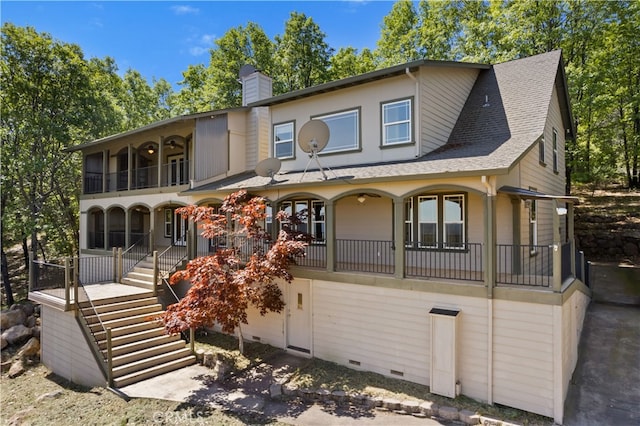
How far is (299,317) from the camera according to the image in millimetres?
10336

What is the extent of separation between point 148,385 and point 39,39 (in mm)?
20463

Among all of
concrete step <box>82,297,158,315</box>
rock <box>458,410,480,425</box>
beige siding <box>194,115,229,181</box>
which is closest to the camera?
rock <box>458,410,480,425</box>

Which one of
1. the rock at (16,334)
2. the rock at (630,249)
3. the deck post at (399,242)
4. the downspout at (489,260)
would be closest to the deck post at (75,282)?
the rock at (16,334)

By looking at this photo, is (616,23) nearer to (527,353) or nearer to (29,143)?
(527,353)

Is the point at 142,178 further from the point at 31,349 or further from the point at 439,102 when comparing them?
the point at 439,102

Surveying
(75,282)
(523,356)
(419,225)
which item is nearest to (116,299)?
(75,282)

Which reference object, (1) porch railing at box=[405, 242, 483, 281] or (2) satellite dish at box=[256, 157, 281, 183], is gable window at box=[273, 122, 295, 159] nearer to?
(2) satellite dish at box=[256, 157, 281, 183]

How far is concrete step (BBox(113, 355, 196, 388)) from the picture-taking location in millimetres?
8828

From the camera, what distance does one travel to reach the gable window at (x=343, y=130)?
11.8 meters

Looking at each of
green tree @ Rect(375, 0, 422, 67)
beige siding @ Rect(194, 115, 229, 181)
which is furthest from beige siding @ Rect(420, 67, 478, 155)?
green tree @ Rect(375, 0, 422, 67)

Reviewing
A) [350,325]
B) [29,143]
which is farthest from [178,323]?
[29,143]

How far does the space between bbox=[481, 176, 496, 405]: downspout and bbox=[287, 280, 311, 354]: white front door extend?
4643mm

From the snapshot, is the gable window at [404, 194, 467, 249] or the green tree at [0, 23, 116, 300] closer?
the gable window at [404, 194, 467, 249]

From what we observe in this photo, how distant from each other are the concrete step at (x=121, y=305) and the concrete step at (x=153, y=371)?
2.37 m
